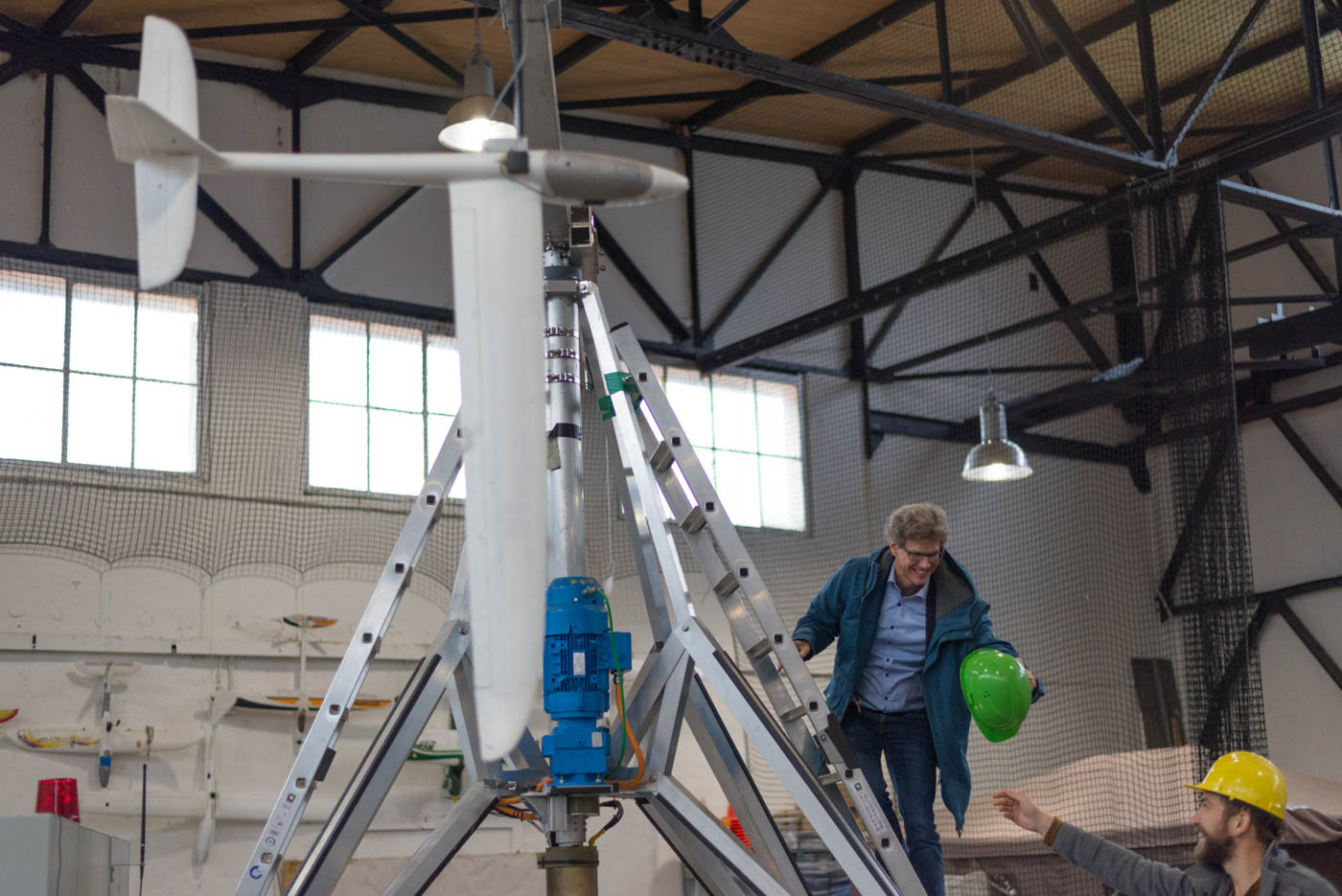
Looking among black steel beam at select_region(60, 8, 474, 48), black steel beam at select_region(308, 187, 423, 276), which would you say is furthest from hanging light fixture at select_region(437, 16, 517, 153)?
black steel beam at select_region(308, 187, 423, 276)

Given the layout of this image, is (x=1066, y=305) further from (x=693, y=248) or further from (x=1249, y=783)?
(x=1249, y=783)

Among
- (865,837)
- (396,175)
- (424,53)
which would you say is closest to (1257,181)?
(424,53)

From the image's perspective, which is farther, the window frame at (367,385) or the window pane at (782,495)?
the window pane at (782,495)

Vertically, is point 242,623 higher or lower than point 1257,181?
lower

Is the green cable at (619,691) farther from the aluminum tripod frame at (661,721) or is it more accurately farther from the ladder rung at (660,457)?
the ladder rung at (660,457)

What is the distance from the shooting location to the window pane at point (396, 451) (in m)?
9.36

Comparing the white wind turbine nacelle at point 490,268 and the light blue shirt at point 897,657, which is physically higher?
the white wind turbine nacelle at point 490,268

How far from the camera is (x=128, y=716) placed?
8109 millimetres

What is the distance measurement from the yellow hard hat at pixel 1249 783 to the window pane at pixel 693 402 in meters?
7.17

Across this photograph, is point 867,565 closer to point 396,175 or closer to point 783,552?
point 396,175

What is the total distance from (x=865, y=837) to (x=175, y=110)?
2.66 m

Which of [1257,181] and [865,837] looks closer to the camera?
[865,837]

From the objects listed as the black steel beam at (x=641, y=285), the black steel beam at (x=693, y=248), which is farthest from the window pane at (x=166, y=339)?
the black steel beam at (x=693, y=248)

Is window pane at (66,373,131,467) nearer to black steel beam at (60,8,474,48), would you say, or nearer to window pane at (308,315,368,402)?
window pane at (308,315,368,402)
